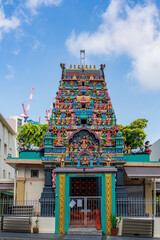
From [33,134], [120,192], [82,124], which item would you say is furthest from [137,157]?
[33,134]

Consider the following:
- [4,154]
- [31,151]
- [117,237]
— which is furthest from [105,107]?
[4,154]

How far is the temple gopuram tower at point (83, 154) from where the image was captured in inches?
672

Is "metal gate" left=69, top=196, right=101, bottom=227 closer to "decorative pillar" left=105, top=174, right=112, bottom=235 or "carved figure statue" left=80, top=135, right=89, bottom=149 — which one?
"decorative pillar" left=105, top=174, right=112, bottom=235

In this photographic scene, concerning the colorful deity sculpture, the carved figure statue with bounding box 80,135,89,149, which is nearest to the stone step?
the colorful deity sculpture

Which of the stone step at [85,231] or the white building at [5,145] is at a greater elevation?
the white building at [5,145]

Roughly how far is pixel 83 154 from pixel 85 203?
3.46 meters

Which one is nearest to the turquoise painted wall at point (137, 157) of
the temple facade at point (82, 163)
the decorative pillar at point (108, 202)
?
the temple facade at point (82, 163)

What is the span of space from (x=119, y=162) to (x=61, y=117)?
5.73 metres

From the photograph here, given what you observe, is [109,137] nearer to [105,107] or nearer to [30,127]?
[105,107]

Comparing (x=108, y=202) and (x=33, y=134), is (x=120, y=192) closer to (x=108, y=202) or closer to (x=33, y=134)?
(x=108, y=202)

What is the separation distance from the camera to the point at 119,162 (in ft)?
67.3

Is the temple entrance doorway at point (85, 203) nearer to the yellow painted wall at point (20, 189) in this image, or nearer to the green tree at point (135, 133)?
the yellow painted wall at point (20, 189)

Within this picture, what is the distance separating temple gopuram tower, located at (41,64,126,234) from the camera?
1706cm

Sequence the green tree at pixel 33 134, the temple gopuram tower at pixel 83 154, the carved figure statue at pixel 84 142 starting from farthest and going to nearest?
the green tree at pixel 33 134 < the carved figure statue at pixel 84 142 < the temple gopuram tower at pixel 83 154
